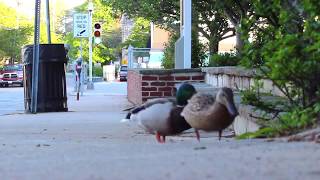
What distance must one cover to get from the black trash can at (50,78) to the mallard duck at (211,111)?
9794mm

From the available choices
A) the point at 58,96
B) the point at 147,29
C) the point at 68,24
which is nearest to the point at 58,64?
the point at 58,96

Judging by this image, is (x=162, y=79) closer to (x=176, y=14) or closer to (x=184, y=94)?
(x=184, y=94)

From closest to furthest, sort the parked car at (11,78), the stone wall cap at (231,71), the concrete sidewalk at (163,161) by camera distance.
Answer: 1. the concrete sidewalk at (163,161)
2. the stone wall cap at (231,71)
3. the parked car at (11,78)

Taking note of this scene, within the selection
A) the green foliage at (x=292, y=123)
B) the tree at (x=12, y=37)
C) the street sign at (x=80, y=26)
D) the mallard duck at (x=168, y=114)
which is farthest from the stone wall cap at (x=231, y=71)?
the tree at (x=12, y=37)

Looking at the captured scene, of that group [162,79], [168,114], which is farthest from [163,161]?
[162,79]

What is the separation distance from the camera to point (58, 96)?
52.4 ft

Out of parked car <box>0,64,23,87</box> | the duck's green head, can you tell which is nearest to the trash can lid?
the duck's green head

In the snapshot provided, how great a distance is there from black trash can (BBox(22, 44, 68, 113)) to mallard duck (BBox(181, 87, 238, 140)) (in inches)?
386

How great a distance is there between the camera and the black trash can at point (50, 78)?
15.8 meters

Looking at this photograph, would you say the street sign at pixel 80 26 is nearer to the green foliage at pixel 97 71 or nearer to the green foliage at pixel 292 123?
the green foliage at pixel 292 123

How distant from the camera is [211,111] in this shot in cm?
620

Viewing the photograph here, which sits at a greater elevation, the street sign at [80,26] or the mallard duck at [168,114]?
the street sign at [80,26]

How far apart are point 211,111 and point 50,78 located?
403 inches

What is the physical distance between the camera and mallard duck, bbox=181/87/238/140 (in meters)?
6.11
